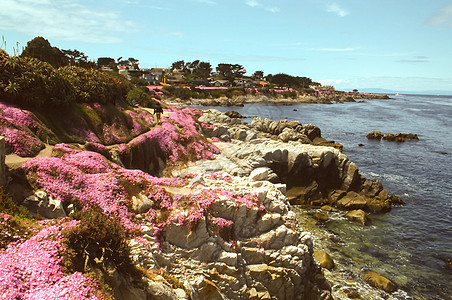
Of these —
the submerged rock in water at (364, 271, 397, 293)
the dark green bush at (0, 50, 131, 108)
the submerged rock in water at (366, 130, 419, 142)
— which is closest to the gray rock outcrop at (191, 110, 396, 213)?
the submerged rock in water at (364, 271, 397, 293)

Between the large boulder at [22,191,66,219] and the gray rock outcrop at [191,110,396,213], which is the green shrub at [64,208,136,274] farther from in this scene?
the gray rock outcrop at [191,110,396,213]

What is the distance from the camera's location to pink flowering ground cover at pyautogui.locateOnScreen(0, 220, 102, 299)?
7129 mm

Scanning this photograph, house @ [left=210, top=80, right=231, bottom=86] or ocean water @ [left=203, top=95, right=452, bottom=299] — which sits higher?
house @ [left=210, top=80, right=231, bottom=86]

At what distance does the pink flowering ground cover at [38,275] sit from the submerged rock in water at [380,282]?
1957cm

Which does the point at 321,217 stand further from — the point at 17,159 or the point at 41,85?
the point at 41,85

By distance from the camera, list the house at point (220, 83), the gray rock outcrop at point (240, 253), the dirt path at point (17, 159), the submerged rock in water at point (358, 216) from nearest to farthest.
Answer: the dirt path at point (17, 159) < the gray rock outcrop at point (240, 253) < the submerged rock in water at point (358, 216) < the house at point (220, 83)

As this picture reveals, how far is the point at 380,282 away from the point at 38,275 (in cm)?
2116

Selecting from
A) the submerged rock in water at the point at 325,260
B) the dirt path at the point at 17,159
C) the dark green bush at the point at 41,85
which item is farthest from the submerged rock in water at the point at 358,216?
the dark green bush at the point at 41,85

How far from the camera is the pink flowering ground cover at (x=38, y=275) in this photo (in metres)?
7.13

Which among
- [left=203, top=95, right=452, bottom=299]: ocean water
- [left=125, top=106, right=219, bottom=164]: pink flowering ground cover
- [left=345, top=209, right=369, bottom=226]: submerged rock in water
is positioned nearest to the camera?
[left=203, top=95, right=452, bottom=299]: ocean water

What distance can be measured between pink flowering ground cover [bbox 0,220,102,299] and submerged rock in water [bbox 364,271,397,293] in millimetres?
19565

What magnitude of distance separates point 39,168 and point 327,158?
30894 millimetres

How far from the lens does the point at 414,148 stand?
206 ft

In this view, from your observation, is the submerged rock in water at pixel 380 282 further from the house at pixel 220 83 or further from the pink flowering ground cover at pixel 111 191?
the house at pixel 220 83
